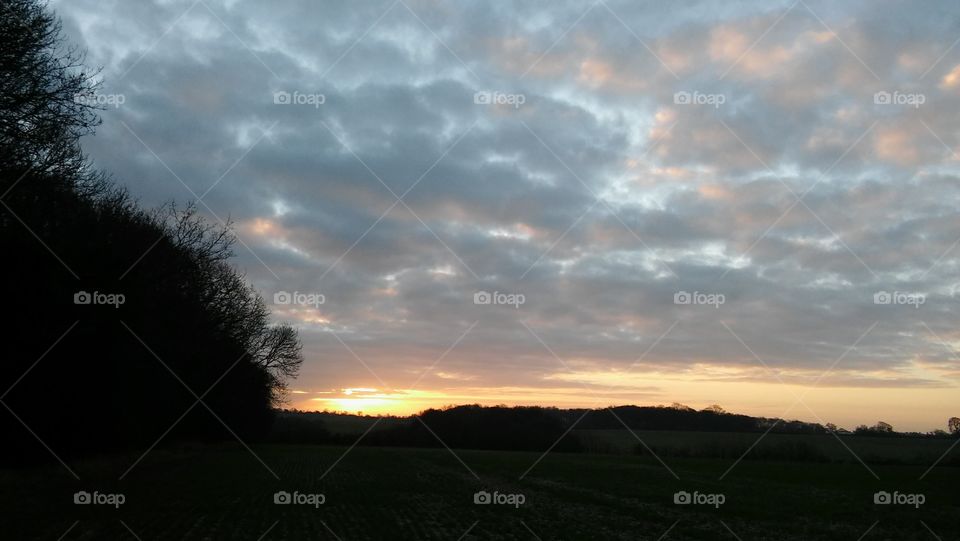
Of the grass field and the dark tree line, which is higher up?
the dark tree line

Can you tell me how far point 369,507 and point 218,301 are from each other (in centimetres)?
3531

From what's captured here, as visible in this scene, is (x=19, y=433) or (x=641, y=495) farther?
(x=641, y=495)

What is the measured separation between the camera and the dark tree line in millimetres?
19266

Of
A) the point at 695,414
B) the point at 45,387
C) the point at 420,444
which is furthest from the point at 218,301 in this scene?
the point at 695,414

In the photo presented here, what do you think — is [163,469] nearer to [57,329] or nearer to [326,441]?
[57,329]

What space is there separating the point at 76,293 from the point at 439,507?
16564 mm

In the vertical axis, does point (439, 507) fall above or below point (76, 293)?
below

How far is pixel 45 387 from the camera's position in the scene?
97.6ft

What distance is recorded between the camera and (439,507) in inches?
1000

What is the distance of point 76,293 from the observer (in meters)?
29.3

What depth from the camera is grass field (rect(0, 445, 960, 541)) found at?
60.0ft

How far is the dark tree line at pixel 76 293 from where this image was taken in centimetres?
1927

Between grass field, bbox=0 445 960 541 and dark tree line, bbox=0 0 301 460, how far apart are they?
7.47 ft

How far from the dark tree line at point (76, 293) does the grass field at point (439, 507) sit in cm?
228
